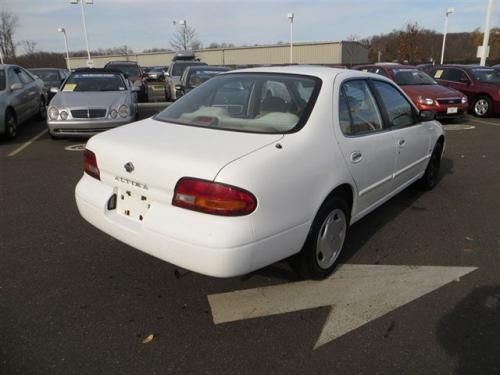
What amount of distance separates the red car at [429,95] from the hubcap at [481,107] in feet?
5.46

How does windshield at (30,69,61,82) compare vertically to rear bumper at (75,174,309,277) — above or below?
above

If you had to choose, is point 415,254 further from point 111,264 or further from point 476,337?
point 111,264

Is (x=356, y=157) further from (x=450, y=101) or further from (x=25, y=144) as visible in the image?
(x=450, y=101)

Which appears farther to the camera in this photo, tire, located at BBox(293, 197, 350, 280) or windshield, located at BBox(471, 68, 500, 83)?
windshield, located at BBox(471, 68, 500, 83)

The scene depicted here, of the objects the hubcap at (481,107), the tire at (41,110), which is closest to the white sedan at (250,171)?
the tire at (41,110)

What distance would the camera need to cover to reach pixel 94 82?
9516 mm

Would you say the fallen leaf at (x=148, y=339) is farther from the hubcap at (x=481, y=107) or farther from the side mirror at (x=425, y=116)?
the hubcap at (x=481, y=107)

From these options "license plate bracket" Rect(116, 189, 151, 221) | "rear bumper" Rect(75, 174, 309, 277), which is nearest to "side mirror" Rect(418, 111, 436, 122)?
"rear bumper" Rect(75, 174, 309, 277)

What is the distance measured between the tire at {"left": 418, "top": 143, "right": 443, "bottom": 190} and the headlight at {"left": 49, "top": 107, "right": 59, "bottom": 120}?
664cm

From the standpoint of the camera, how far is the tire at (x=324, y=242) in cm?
306

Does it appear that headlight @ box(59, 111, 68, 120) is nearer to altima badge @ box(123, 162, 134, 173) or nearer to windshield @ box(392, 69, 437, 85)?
altima badge @ box(123, 162, 134, 173)

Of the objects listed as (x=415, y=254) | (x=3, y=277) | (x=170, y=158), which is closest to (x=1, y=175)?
(x=3, y=277)

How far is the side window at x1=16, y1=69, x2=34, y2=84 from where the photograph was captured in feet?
33.8

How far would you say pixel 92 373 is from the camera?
2.36 m
